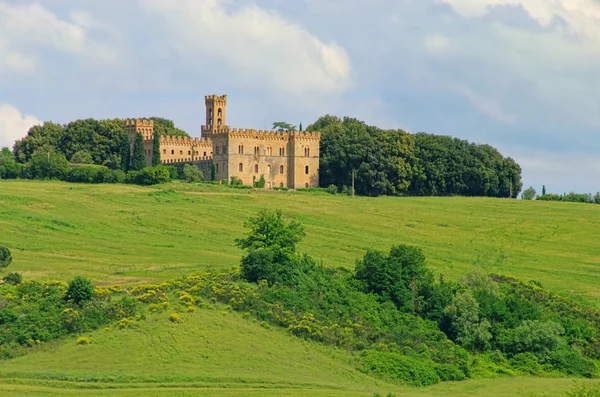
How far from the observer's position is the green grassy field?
57719 mm

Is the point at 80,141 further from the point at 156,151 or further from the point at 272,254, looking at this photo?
the point at 272,254

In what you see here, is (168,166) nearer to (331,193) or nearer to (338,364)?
(331,193)

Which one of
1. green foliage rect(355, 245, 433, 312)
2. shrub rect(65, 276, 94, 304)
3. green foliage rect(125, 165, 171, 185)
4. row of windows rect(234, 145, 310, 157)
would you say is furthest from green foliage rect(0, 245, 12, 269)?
row of windows rect(234, 145, 310, 157)

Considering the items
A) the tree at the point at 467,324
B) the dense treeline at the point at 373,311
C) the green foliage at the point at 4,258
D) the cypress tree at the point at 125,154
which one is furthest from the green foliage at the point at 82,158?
the tree at the point at 467,324

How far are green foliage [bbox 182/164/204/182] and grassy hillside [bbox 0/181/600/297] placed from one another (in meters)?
5.55

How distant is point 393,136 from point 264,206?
25.1 m

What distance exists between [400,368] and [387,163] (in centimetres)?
6755

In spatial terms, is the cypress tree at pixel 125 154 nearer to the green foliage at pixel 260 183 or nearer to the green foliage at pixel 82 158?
the green foliage at pixel 82 158

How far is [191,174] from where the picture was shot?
12938 centimetres

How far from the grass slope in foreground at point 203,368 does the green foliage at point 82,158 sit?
79276 mm

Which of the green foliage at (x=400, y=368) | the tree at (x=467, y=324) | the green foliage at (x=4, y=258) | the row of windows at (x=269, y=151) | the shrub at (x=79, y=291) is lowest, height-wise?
the green foliage at (x=400, y=368)

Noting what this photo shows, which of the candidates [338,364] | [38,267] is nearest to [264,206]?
[38,267]

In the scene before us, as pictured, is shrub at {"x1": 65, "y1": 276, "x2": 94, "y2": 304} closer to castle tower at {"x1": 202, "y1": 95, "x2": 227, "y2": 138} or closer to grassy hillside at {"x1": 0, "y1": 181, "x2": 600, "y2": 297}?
grassy hillside at {"x1": 0, "y1": 181, "x2": 600, "y2": 297}

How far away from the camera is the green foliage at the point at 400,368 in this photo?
6319 cm
